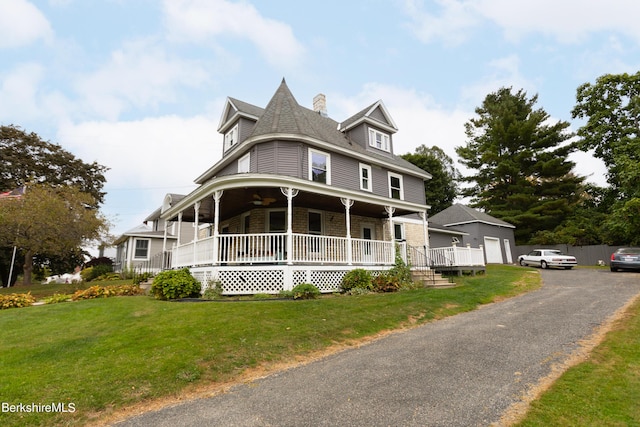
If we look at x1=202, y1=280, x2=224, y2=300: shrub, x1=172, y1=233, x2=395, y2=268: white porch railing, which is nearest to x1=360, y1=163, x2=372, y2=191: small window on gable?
x1=172, y1=233, x2=395, y2=268: white porch railing

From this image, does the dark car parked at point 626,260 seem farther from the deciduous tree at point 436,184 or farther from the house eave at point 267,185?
the deciduous tree at point 436,184

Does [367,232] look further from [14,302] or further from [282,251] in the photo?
[14,302]

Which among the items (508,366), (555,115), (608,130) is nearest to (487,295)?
(508,366)

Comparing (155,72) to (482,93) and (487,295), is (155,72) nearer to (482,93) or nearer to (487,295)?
(487,295)

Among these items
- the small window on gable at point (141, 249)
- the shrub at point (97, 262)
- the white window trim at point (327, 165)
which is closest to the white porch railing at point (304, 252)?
the white window trim at point (327, 165)

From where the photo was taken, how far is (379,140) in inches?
746

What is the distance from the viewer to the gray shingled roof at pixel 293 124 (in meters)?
14.5

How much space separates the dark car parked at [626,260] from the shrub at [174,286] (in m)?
22.2

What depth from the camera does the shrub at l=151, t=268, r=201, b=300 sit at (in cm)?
1070

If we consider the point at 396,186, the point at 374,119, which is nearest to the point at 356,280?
the point at 396,186

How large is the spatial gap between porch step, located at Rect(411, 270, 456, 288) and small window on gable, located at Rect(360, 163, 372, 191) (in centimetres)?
491

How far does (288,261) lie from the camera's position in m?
10.8

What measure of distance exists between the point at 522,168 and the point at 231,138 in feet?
103

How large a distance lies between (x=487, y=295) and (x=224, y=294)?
29.5 feet
